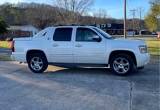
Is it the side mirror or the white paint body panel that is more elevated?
the side mirror

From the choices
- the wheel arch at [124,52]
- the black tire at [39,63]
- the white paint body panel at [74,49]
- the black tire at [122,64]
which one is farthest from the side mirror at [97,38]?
the black tire at [39,63]

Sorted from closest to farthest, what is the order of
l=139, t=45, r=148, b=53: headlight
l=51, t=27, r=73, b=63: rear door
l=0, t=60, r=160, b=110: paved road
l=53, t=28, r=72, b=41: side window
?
l=0, t=60, r=160, b=110: paved road, l=139, t=45, r=148, b=53: headlight, l=51, t=27, r=73, b=63: rear door, l=53, t=28, r=72, b=41: side window

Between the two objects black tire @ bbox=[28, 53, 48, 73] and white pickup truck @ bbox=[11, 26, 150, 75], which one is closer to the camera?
white pickup truck @ bbox=[11, 26, 150, 75]

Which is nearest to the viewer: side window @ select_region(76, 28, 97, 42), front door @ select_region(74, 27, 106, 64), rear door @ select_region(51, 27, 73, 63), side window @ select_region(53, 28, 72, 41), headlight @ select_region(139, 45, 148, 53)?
headlight @ select_region(139, 45, 148, 53)

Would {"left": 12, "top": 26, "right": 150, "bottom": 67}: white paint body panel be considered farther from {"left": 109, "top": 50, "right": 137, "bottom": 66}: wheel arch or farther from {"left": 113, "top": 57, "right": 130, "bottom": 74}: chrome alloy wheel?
{"left": 113, "top": 57, "right": 130, "bottom": 74}: chrome alloy wheel

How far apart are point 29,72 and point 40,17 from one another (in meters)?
56.7

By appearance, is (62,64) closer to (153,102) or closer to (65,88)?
(65,88)

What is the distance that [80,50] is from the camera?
1257cm

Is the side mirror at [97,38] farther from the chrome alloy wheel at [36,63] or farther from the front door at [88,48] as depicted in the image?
the chrome alloy wheel at [36,63]

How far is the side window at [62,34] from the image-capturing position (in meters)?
12.9

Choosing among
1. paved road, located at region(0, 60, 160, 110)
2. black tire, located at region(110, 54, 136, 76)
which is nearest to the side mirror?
black tire, located at region(110, 54, 136, 76)

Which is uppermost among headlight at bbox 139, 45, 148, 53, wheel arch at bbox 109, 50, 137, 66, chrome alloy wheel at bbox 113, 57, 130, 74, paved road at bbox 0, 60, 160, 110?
headlight at bbox 139, 45, 148, 53

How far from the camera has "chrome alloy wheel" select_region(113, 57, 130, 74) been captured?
40.2 feet

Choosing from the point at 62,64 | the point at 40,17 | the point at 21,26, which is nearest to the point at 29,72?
the point at 62,64
